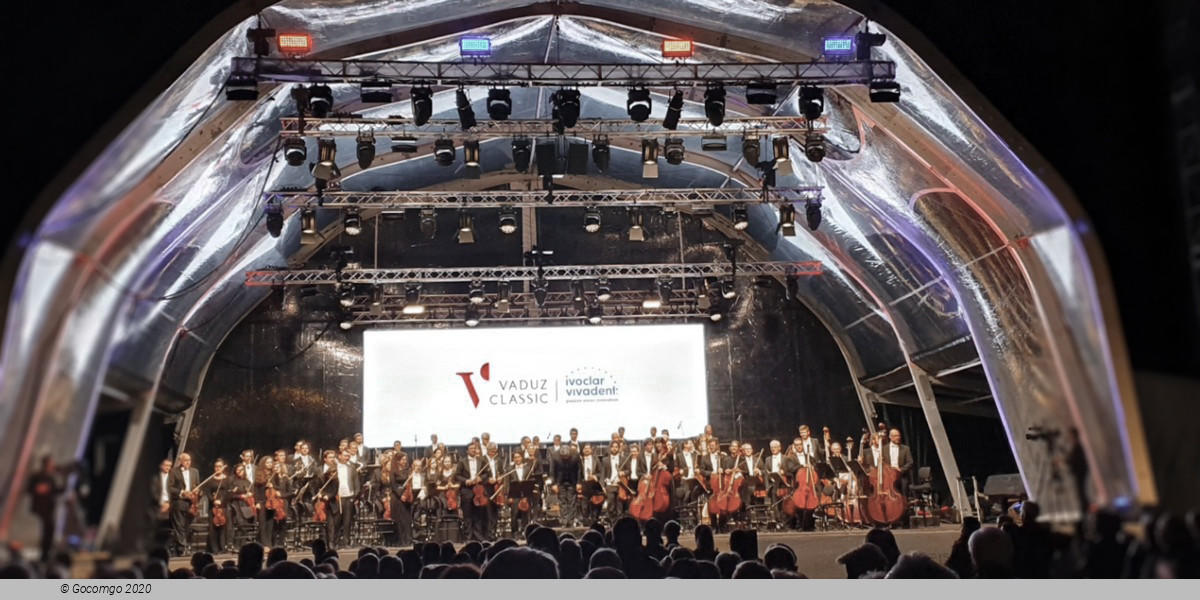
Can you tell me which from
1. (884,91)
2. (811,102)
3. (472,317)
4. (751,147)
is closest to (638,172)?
(472,317)

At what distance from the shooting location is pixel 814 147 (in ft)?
31.8

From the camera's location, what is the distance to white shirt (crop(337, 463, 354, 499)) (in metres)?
12.9

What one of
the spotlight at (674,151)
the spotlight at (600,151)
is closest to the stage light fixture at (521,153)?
the spotlight at (600,151)

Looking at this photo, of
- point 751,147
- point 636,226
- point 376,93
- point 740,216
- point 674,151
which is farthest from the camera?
point 636,226

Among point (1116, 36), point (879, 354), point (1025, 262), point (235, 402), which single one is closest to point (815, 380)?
point (879, 354)

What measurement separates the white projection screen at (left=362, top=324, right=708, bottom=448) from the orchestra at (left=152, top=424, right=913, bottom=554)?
369 millimetres

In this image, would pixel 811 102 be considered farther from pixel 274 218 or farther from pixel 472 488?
pixel 472 488

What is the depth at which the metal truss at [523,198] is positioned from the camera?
1127 centimetres

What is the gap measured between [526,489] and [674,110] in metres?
5.13

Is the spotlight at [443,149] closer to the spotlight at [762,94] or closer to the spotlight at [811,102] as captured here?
the spotlight at [762,94]

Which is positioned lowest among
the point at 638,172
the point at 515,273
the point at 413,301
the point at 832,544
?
the point at 832,544

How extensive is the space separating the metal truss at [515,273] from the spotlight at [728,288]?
0.32 m

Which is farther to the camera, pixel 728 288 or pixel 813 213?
pixel 728 288

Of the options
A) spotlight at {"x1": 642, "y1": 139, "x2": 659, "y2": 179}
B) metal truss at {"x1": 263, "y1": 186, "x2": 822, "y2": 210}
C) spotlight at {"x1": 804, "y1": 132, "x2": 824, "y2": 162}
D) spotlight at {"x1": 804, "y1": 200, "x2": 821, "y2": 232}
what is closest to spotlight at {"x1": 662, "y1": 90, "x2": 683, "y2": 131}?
spotlight at {"x1": 642, "y1": 139, "x2": 659, "y2": 179}
